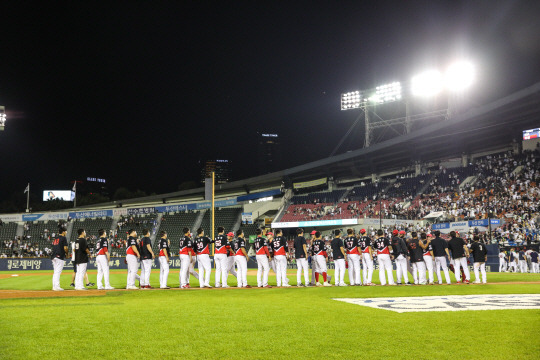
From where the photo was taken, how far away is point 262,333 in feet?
20.8

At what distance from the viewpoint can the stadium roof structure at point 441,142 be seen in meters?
34.2

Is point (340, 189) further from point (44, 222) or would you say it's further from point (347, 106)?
point (44, 222)

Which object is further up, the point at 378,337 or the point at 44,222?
the point at 44,222

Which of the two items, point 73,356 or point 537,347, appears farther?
point 537,347

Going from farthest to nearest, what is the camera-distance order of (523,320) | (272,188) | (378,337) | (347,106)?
1. (272,188)
2. (347,106)
3. (523,320)
4. (378,337)

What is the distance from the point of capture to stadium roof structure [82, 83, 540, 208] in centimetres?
3425

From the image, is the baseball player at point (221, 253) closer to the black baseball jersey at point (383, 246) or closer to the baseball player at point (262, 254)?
the baseball player at point (262, 254)

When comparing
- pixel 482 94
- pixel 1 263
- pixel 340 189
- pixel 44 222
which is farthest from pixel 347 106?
pixel 44 222

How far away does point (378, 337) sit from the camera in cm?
598

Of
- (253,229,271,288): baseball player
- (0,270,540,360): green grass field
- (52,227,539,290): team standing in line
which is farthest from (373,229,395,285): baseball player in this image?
(0,270,540,360): green grass field

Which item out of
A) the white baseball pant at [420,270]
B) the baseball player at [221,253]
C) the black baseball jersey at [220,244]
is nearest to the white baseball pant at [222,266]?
the baseball player at [221,253]

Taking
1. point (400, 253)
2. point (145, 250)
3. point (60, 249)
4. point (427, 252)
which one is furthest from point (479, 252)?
point (60, 249)

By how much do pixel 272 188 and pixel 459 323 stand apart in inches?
1995

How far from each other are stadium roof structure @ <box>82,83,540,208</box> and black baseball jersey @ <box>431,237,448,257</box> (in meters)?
18.8
